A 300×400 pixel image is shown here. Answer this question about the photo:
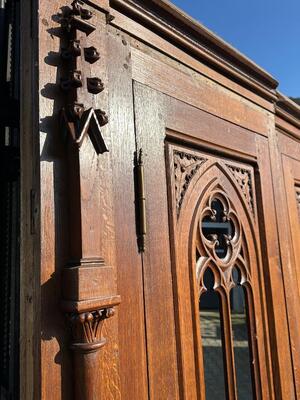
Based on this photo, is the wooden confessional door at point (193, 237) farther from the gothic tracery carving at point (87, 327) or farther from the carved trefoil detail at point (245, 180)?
the gothic tracery carving at point (87, 327)

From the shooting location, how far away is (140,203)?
801mm

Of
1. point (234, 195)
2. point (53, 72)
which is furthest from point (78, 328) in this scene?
point (234, 195)

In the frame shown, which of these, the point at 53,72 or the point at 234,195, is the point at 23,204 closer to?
the point at 53,72

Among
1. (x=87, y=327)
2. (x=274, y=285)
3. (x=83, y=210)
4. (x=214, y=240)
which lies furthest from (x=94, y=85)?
(x=274, y=285)

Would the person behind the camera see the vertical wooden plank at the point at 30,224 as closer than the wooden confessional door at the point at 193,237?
Yes

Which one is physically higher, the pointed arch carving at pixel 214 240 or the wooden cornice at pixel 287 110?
the wooden cornice at pixel 287 110

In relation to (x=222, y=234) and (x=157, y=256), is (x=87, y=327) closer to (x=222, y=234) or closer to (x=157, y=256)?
(x=157, y=256)

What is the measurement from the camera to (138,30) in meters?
0.91

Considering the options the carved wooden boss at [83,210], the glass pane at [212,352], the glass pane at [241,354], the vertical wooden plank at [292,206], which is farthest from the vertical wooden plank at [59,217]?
the glass pane at [241,354]

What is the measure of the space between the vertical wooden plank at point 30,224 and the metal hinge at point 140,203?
0.82 feet

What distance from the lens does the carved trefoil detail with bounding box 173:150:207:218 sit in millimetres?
951

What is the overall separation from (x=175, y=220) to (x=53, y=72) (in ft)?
1.55

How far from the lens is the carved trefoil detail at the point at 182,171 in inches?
37.4

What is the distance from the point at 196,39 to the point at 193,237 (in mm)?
638
